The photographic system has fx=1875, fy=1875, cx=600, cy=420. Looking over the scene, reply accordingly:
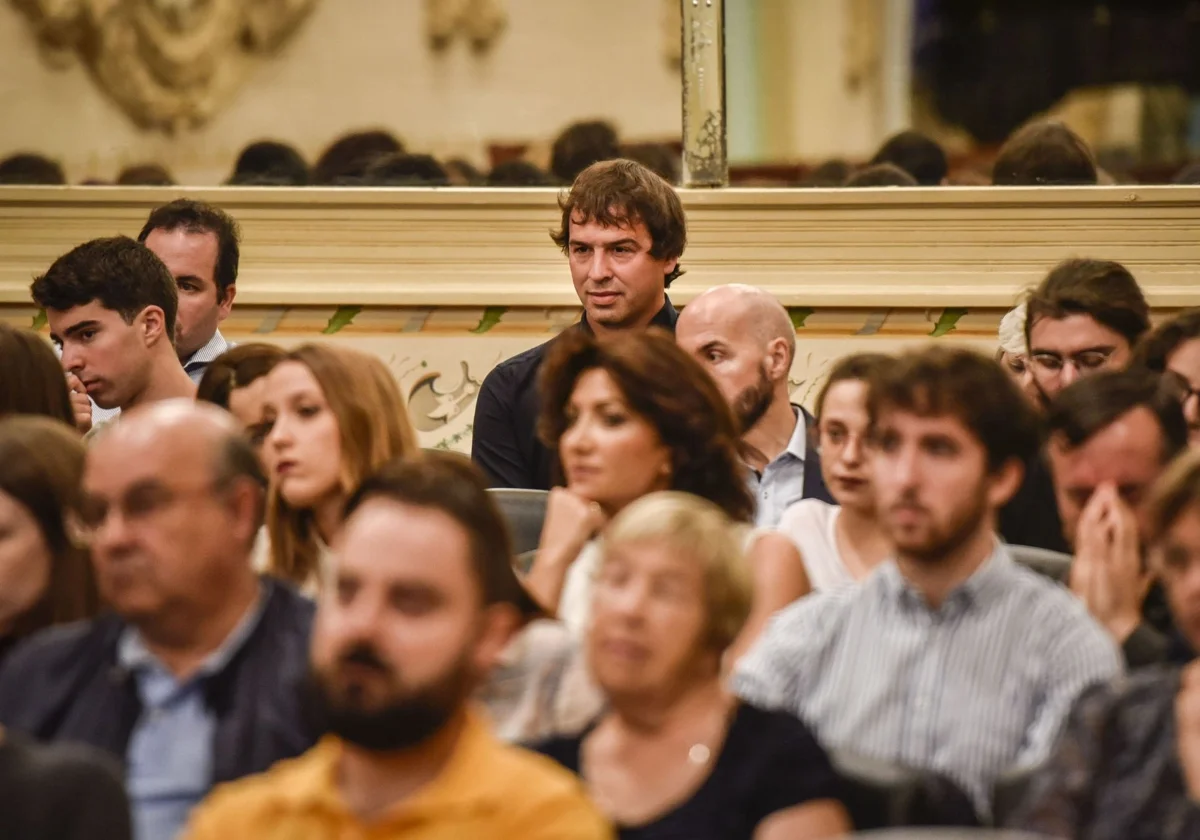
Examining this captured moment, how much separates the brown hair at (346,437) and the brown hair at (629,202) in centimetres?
112

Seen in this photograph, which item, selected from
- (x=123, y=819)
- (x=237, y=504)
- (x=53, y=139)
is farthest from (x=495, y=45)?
(x=123, y=819)

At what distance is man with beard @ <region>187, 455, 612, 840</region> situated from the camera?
162 centimetres

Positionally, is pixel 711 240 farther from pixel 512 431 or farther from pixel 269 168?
pixel 269 168

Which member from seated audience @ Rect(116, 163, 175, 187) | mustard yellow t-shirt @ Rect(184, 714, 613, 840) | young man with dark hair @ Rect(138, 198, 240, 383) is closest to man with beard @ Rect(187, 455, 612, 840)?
mustard yellow t-shirt @ Rect(184, 714, 613, 840)

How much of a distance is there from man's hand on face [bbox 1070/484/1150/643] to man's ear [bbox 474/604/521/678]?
2.90ft

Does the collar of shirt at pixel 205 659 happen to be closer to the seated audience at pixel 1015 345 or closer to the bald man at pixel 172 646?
the bald man at pixel 172 646

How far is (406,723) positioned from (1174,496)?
81cm

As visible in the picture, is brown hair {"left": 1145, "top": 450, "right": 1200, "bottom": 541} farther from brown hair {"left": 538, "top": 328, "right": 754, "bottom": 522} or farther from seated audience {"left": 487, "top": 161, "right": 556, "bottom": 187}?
seated audience {"left": 487, "top": 161, "right": 556, "bottom": 187}

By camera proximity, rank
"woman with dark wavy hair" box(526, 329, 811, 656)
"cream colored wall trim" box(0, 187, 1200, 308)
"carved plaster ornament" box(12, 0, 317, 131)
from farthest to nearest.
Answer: "carved plaster ornament" box(12, 0, 317, 131) < "cream colored wall trim" box(0, 187, 1200, 308) < "woman with dark wavy hair" box(526, 329, 811, 656)

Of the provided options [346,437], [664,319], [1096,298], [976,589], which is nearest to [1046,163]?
[664,319]

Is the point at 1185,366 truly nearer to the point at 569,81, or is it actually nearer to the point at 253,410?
the point at 253,410

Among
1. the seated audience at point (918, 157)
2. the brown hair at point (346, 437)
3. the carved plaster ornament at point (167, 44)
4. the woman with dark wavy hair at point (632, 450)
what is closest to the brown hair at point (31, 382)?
the brown hair at point (346, 437)

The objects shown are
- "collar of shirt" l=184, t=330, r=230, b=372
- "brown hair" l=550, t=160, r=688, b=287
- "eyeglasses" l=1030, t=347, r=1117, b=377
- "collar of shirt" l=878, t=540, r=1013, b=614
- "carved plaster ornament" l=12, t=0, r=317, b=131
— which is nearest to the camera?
"collar of shirt" l=878, t=540, r=1013, b=614

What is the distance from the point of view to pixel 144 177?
5113 millimetres
